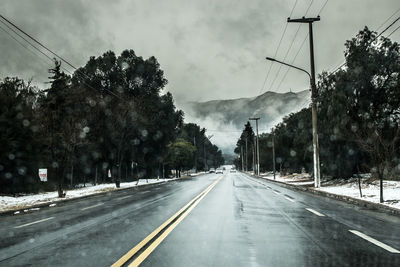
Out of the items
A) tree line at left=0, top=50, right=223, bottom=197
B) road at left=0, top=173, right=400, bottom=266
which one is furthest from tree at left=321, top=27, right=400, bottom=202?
tree line at left=0, top=50, right=223, bottom=197

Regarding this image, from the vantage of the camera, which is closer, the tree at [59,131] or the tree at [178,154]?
the tree at [59,131]

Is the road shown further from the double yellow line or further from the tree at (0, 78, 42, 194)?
the tree at (0, 78, 42, 194)

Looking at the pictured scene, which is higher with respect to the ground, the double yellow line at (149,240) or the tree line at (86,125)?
the tree line at (86,125)

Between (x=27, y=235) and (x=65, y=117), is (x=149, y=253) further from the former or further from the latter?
(x=65, y=117)

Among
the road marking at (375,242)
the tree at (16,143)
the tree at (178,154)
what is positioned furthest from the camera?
the tree at (178,154)

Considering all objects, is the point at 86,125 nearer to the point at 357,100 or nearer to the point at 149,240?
the point at 357,100

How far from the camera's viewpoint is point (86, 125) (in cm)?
3419

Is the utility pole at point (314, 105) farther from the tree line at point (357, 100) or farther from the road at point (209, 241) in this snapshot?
the road at point (209, 241)

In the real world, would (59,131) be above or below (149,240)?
above

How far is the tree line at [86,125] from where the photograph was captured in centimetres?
2606

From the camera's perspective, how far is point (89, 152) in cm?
4934

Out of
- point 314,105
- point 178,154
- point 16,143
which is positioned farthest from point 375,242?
point 178,154

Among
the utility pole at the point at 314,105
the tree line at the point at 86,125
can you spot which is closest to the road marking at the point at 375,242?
the utility pole at the point at 314,105

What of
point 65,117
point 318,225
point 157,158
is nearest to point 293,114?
point 157,158
